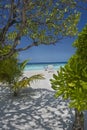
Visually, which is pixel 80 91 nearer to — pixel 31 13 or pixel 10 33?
pixel 31 13

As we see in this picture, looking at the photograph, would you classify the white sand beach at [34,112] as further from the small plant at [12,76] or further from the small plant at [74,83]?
the small plant at [74,83]

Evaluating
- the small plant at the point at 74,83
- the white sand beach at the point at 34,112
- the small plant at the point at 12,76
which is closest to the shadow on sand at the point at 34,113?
the white sand beach at the point at 34,112

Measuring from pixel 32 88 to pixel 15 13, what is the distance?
7.40m

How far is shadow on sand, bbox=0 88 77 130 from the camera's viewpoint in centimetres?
933

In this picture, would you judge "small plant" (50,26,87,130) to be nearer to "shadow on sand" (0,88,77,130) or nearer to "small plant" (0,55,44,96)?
"shadow on sand" (0,88,77,130)

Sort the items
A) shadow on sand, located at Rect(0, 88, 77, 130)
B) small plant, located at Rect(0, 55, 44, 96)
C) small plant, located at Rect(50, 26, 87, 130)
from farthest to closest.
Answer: small plant, located at Rect(0, 55, 44, 96), shadow on sand, located at Rect(0, 88, 77, 130), small plant, located at Rect(50, 26, 87, 130)

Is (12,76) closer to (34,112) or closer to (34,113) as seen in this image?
(34,112)

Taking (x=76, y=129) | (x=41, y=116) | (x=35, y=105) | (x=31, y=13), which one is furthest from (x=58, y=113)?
(x=31, y=13)

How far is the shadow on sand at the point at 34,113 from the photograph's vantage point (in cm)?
933

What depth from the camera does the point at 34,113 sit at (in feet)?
34.9

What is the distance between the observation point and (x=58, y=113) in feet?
34.6

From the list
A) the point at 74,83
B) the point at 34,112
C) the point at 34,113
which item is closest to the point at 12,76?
the point at 34,112

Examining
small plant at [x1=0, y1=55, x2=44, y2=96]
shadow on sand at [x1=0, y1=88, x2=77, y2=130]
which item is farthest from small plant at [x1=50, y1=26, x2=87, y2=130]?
small plant at [x1=0, y1=55, x2=44, y2=96]

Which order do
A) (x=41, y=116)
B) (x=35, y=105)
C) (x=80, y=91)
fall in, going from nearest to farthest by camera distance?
(x=80, y=91) < (x=41, y=116) < (x=35, y=105)
